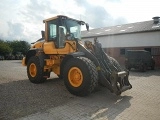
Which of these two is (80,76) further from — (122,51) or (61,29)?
(122,51)

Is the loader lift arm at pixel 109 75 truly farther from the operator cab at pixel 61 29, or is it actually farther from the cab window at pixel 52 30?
the cab window at pixel 52 30

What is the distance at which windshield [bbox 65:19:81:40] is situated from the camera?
26.3 ft

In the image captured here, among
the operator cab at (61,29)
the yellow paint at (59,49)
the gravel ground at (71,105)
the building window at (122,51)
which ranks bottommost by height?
the gravel ground at (71,105)

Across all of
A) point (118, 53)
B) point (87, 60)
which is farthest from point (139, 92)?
point (118, 53)

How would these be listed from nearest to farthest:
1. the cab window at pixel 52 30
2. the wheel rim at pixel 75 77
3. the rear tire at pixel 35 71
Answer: the wheel rim at pixel 75 77 → the cab window at pixel 52 30 → the rear tire at pixel 35 71

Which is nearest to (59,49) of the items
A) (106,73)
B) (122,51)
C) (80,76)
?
(80,76)

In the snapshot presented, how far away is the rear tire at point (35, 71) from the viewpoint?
880 cm

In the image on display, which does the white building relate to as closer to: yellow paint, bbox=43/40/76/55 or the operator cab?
the operator cab

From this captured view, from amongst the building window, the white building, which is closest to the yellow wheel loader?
the white building

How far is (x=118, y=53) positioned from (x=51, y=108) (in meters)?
21.1

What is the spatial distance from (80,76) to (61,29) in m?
2.27

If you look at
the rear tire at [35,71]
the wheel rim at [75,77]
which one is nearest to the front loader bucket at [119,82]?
the wheel rim at [75,77]

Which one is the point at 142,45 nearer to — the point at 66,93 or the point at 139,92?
the point at 139,92

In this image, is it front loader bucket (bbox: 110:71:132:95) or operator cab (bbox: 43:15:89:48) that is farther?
operator cab (bbox: 43:15:89:48)
